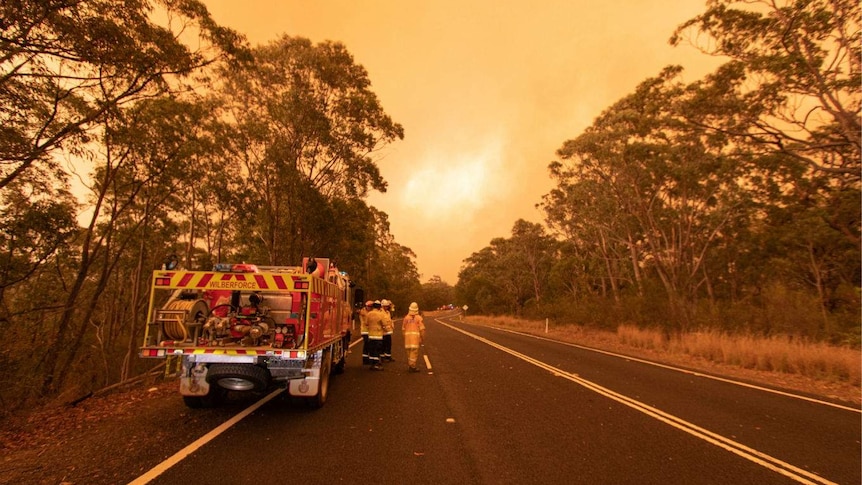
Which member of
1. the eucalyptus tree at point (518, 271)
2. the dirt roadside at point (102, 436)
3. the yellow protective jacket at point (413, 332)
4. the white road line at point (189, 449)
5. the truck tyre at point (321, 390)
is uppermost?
the eucalyptus tree at point (518, 271)

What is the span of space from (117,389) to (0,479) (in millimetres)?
5857

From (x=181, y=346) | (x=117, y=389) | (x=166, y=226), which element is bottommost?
(x=117, y=389)

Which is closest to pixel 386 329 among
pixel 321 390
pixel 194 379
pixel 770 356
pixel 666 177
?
pixel 321 390

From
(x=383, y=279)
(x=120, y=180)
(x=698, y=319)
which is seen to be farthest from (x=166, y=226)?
(x=383, y=279)

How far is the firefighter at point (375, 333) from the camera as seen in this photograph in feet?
36.7


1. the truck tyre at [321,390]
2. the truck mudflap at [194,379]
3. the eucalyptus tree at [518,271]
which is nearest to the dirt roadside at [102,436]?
the truck mudflap at [194,379]

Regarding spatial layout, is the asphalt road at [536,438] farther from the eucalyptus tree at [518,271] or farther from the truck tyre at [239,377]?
the eucalyptus tree at [518,271]

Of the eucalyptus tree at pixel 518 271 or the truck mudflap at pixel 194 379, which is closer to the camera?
the truck mudflap at pixel 194 379

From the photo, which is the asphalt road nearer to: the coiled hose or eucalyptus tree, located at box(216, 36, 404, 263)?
the coiled hose

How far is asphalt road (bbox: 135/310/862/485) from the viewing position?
4.31 meters

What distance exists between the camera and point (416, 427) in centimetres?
595

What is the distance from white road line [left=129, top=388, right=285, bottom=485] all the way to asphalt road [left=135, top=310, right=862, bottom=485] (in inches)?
3.2

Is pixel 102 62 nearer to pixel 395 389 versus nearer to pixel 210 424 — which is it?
pixel 210 424

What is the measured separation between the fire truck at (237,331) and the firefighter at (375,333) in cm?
418
